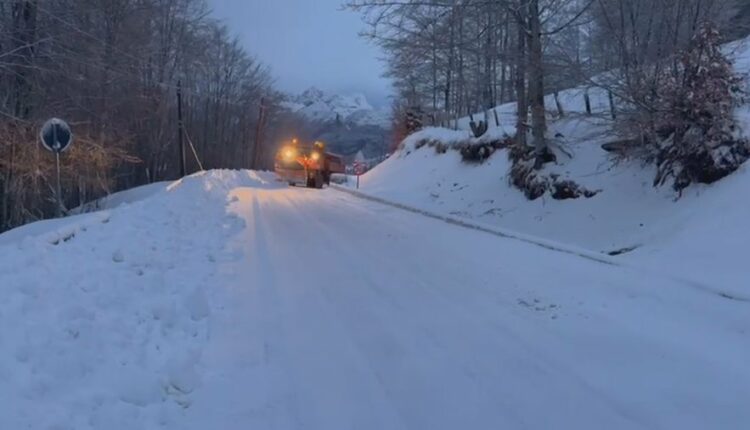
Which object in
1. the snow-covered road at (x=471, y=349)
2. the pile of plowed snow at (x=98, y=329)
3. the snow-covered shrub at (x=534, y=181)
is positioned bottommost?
the snow-covered road at (x=471, y=349)

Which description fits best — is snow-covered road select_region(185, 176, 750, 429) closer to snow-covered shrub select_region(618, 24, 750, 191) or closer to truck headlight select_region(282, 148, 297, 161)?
snow-covered shrub select_region(618, 24, 750, 191)

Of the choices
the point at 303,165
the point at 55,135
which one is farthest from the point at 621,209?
the point at 303,165

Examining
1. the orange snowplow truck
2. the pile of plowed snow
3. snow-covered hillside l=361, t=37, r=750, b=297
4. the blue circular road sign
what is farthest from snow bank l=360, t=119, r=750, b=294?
the orange snowplow truck

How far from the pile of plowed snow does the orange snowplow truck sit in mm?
26176

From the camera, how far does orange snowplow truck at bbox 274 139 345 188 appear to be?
35562 millimetres

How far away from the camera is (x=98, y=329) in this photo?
200 inches

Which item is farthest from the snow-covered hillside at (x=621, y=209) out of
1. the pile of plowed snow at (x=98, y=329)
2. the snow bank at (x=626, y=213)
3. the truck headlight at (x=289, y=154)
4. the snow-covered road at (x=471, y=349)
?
the truck headlight at (x=289, y=154)

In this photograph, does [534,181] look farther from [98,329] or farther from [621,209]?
[98,329]

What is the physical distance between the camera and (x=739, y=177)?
10055mm

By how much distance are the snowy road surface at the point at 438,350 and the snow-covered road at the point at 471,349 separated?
0.06ft

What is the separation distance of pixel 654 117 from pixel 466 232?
4217 millimetres

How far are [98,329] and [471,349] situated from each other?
3179mm

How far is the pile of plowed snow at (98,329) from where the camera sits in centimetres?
387

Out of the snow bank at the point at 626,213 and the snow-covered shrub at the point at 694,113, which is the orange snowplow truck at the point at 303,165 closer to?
the snow bank at the point at 626,213
